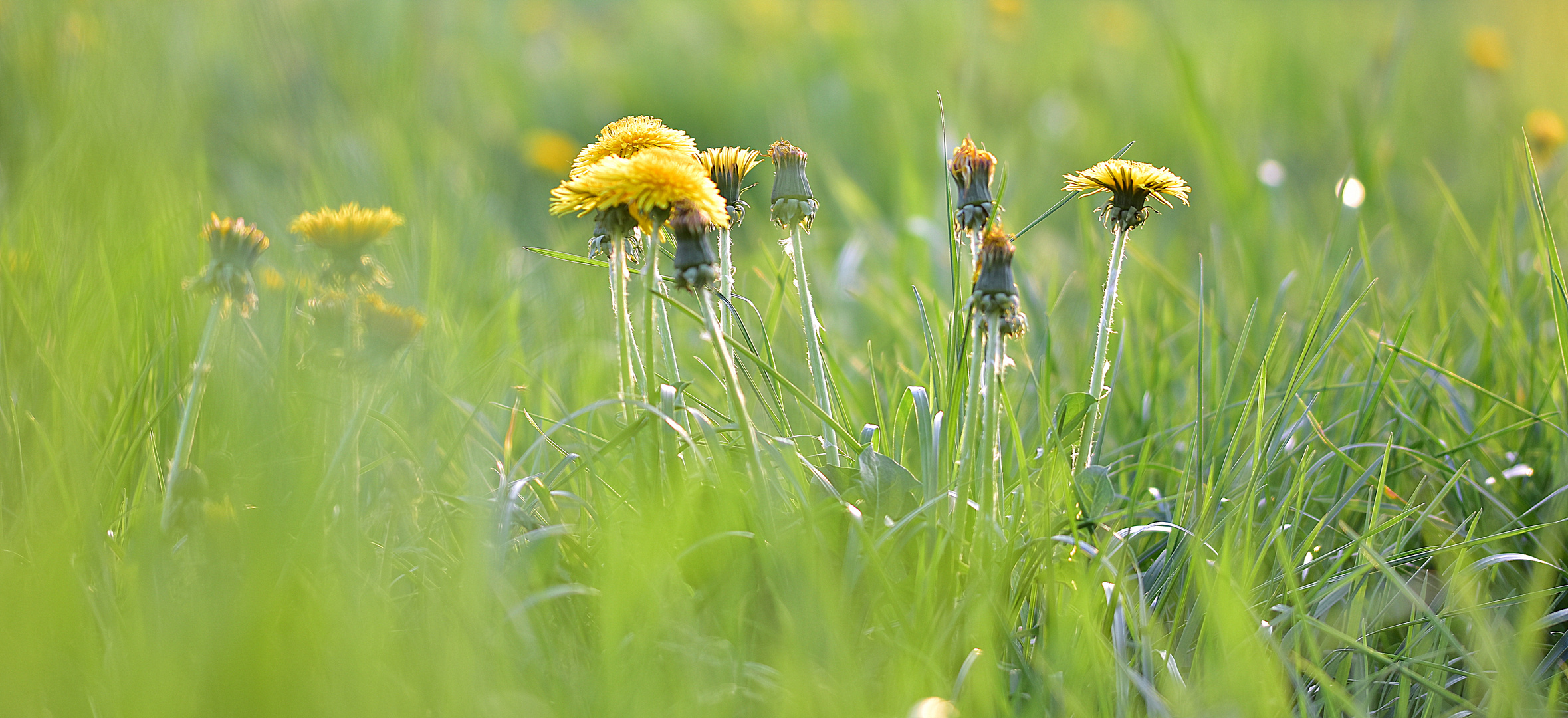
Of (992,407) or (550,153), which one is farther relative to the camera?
(550,153)

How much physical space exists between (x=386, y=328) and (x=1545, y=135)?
2.21m

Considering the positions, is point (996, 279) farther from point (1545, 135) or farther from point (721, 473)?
point (1545, 135)

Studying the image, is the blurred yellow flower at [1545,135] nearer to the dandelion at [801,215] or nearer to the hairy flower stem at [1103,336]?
the hairy flower stem at [1103,336]

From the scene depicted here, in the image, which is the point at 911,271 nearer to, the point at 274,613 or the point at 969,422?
the point at 969,422

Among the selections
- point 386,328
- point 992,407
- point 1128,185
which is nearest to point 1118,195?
point 1128,185

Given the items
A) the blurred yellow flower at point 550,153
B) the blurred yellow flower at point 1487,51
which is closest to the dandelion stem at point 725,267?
the blurred yellow flower at point 550,153

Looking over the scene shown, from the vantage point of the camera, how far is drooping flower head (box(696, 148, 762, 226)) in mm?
982

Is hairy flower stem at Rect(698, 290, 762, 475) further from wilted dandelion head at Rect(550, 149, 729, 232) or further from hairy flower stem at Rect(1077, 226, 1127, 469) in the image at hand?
hairy flower stem at Rect(1077, 226, 1127, 469)

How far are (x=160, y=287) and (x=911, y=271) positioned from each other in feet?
4.13

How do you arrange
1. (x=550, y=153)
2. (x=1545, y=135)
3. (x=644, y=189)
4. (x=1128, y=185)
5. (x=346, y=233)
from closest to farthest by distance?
1. (x=644, y=189)
2. (x=1128, y=185)
3. (x=346, y=233)
4. (x=1545, y=135)
5. (x=550, y=153)

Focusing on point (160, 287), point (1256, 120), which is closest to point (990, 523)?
point (160, 287)

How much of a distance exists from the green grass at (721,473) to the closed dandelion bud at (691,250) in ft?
0.44

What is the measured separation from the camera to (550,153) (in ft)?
8.71

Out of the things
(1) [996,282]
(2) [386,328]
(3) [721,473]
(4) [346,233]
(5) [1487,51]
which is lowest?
(3) [721,473]
